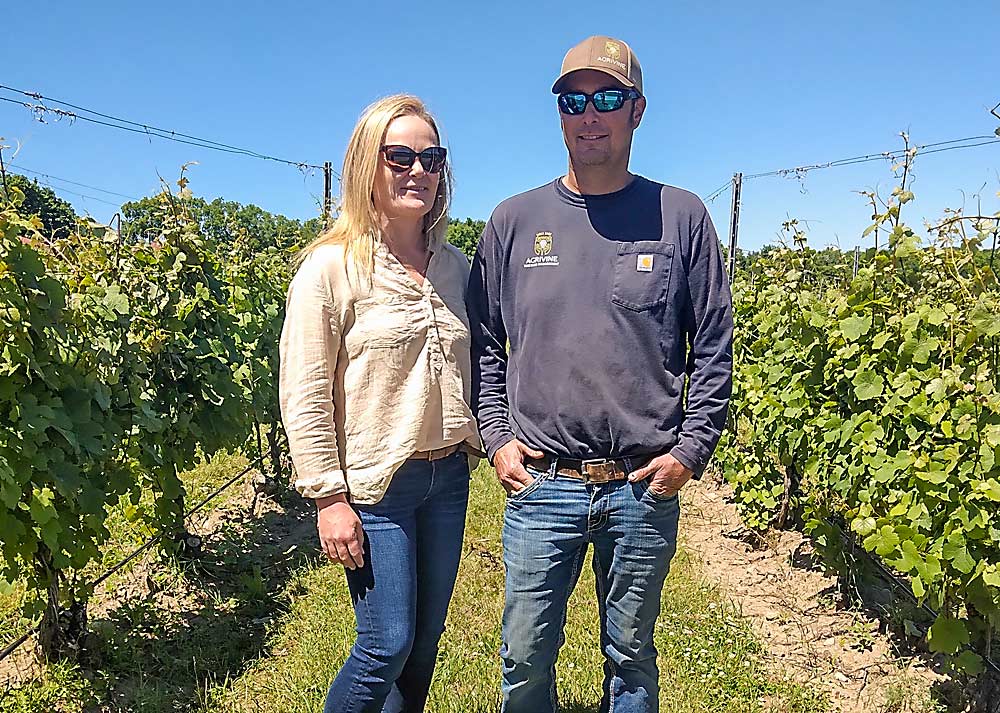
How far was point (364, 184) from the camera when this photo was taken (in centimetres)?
211

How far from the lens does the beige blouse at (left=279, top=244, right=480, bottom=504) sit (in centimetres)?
200

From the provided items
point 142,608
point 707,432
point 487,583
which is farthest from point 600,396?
point 142,608

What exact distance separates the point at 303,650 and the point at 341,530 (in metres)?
1.75

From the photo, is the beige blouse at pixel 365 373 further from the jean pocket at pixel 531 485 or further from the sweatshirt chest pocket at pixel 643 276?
the sweatshirt chest pocket at pixel 643 276

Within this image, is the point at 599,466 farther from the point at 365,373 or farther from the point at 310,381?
the point at 310,381

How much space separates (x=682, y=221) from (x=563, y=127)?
0.41m

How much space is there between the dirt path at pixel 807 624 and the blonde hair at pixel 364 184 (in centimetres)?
266

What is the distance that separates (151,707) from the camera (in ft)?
10.0

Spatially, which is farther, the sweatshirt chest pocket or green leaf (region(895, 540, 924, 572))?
green leaf (region(895, 540, 924, 572))

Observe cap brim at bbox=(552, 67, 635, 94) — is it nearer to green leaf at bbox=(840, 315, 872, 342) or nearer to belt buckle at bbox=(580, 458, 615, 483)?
belt buckle at bbox=(580, 458, 615, 483)

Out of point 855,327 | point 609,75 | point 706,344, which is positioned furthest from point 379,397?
point 855,327

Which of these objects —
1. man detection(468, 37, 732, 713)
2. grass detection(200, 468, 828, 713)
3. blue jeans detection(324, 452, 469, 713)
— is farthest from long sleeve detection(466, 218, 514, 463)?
grass detection(200, 468, 828, 713)

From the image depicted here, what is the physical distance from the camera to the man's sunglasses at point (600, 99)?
2.06 meters

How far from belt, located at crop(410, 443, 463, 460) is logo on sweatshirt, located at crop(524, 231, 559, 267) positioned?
56cm
